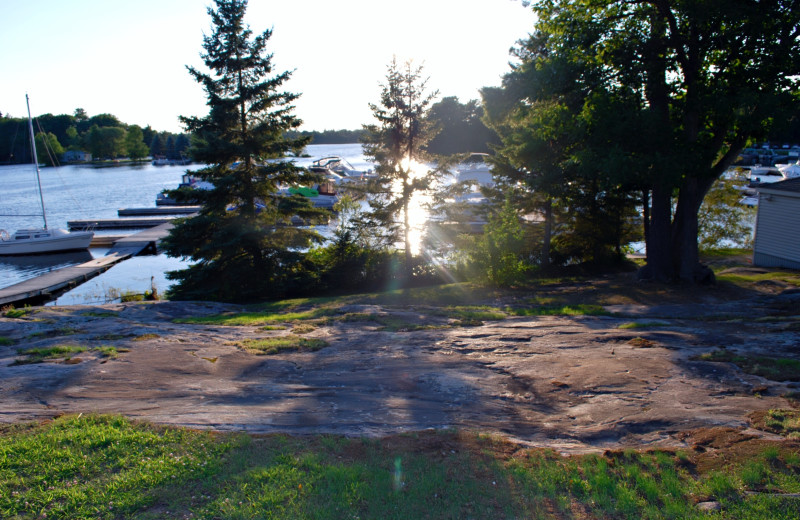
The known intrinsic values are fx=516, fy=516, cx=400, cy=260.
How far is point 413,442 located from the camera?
210 inches

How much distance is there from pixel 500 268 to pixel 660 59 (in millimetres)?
7780

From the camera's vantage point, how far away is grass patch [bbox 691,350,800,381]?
7.06m

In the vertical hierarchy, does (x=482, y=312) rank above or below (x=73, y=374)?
below

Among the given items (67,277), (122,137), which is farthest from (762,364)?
(122,137)

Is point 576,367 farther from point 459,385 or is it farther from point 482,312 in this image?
point 482,312

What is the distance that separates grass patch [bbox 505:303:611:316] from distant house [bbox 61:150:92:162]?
15466 cm

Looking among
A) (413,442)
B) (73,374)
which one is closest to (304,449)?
(413,442)

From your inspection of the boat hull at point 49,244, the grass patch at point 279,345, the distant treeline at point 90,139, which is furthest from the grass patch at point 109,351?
the distant treeline at point 90,139

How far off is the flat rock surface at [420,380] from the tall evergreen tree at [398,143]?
463 inches


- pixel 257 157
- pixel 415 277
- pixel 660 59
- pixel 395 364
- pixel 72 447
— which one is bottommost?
pixel 415 277

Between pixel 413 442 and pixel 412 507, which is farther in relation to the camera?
pixel 413 442

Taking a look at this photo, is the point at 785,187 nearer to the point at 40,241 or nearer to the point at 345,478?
the point at 345,478

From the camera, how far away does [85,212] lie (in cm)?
5478

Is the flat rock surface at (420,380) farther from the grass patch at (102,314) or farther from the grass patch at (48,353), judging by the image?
the grass patch at (102,314)
